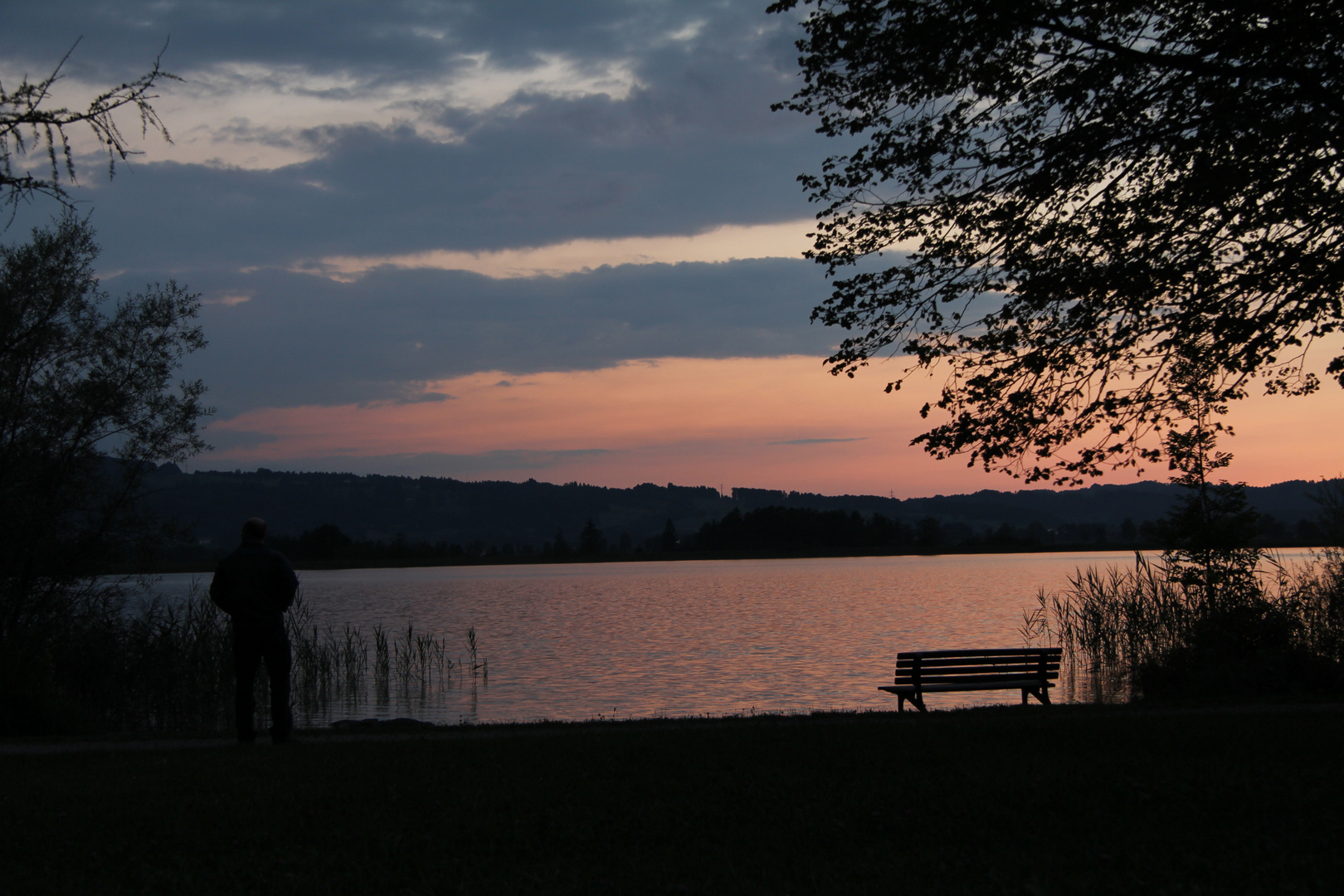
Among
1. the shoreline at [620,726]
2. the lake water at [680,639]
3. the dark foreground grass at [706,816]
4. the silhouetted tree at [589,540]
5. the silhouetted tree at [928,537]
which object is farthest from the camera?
the silhouetted tree at [589,540]

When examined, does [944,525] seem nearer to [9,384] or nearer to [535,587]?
[535,587]

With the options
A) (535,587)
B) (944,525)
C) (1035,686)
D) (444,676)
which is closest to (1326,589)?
(1035,686)

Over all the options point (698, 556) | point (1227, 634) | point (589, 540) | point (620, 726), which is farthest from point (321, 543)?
point (1227, 634)

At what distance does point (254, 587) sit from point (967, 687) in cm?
982

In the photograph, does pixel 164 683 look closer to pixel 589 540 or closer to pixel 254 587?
pixel 254 587

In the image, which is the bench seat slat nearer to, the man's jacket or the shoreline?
the shoreline

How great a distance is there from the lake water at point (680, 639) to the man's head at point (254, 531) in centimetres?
807

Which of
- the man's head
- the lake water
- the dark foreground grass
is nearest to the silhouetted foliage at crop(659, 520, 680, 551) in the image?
the lake water

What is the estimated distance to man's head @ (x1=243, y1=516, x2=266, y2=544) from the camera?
947 cm

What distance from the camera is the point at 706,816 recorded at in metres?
6.34

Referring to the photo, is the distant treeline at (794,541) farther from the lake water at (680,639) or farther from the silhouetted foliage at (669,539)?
the lake water at (680,639)

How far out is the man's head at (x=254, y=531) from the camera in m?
9.47

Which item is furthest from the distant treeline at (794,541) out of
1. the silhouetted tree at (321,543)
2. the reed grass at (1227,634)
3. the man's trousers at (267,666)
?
the man's trousers at (267,666)

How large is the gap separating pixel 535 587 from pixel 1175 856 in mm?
63118
